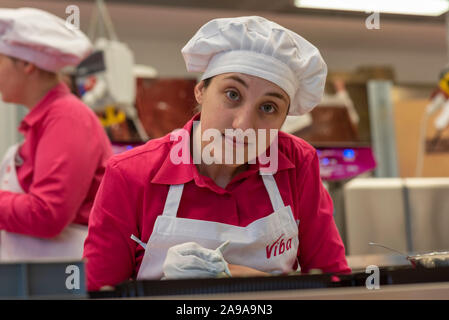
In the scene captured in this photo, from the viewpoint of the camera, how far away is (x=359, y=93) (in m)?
3.82

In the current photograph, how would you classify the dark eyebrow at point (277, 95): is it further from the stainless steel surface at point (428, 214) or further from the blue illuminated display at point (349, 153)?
the stainless steel surface at point (428, 214)

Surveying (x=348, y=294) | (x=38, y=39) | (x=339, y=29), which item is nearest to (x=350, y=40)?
(x=339, y=29)

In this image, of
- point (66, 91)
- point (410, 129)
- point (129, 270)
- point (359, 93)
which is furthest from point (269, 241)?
point (410, 129)

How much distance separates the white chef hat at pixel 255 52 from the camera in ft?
2.97

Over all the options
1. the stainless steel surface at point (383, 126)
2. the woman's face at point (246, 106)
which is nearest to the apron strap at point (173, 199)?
the woman's face at point (246, 106)

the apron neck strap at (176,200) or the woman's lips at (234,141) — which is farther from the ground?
the woman's lips at (234,141)

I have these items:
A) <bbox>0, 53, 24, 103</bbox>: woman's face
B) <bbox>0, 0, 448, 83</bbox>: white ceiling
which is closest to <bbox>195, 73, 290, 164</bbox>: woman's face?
<bbox>0, 53, 24, 103</bbox>: woman's face

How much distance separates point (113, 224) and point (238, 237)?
7.3 inches

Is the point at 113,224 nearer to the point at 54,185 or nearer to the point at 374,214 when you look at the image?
the point at 54,185

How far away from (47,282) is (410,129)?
3697mm

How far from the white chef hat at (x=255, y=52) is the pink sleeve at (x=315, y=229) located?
166 millimetres

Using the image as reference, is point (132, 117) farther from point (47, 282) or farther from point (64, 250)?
point (47, 282)

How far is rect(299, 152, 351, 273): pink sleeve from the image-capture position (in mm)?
1009

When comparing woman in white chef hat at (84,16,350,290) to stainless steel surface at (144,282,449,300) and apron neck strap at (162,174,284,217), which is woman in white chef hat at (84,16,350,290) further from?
stainless steel surface at (144,282,449,300)
